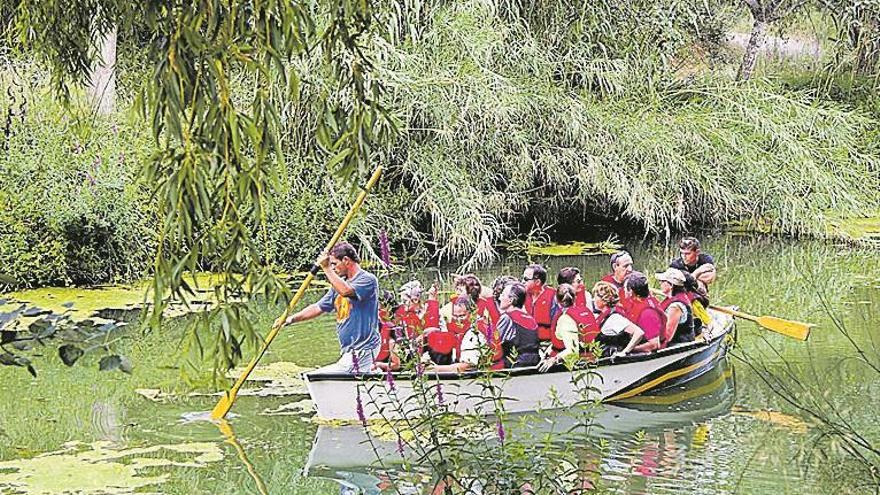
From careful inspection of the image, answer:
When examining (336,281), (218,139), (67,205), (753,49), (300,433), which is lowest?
(300,433)

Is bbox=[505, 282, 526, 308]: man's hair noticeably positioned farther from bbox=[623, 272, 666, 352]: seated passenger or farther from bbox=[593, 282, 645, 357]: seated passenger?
bbox=[623, 272, 666, 352]: seated passenger

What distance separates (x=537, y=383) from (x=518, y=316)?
34cm

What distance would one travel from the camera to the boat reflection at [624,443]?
18.6ft

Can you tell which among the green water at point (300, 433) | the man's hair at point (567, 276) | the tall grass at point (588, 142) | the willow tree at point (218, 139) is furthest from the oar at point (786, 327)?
the willow tree at point (218, 139)

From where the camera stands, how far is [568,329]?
6664 mm

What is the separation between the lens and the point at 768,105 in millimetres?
12070

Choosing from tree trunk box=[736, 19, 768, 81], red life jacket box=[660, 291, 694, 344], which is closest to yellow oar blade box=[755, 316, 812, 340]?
red life jacket box=[660, 291, 694, 344]

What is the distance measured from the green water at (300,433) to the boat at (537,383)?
115mm

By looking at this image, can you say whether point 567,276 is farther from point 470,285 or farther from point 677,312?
point 470,285

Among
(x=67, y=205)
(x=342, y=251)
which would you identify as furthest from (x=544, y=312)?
(x=67, y=205)

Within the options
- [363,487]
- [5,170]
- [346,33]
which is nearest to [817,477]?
[363,487]

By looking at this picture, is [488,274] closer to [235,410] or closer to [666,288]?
[666,288]

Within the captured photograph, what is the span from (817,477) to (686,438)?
1.39 metres

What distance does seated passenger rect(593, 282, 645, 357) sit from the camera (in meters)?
7.01
